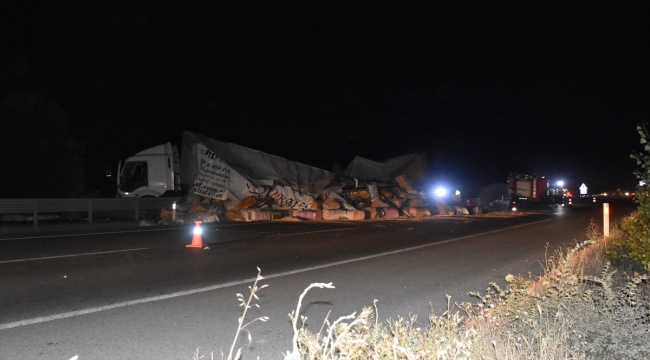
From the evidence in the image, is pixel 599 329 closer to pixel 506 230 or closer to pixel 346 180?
pixel 506 230

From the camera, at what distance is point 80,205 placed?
20.3 m

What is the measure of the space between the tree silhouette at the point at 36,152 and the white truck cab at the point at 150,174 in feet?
10.4

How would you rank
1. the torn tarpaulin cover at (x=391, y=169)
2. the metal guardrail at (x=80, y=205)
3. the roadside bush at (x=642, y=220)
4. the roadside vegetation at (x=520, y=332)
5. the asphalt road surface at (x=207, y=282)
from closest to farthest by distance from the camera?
the roadside vegetation at (x=520, y=332) < the asphalt road surface at (x=207, y=282) < the roadside bush at (x=642, y=220) < the metal guardrail at (x=80, y=205) < the torn tarpaulin cover at (x=391, y=169)

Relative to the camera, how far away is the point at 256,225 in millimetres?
20422

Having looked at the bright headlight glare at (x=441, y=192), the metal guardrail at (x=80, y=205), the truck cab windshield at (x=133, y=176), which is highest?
the truck cab windshield at (x=133, y=176)

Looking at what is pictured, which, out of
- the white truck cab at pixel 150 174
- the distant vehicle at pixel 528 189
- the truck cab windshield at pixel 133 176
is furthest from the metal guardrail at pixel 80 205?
the distant vehicle at pixel 528 189

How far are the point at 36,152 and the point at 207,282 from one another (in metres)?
19.1

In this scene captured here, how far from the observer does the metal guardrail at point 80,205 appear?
18.6 m

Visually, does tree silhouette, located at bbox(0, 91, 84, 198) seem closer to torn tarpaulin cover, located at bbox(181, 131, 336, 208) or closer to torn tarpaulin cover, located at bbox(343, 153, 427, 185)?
torn tarpaulin cover, located at bbox(181, 131, 336, 208)

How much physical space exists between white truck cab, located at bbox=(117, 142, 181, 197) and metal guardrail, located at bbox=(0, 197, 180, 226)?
1.22m

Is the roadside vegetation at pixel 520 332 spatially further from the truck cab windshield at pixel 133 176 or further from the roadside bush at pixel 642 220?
the truck cab windshield at pixel 133 176

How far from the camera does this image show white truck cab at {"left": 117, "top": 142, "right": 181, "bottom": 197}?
2406 cm

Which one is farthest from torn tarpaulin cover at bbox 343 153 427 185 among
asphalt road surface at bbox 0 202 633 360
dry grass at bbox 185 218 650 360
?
dry grass at bbox 185 218 650 360

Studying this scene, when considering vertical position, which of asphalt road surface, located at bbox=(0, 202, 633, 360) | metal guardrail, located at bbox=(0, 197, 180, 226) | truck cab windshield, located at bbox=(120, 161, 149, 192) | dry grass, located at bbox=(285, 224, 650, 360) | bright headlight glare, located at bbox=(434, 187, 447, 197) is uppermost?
truck cab windshield, located at bbox=(120, 161, 149, 192)
